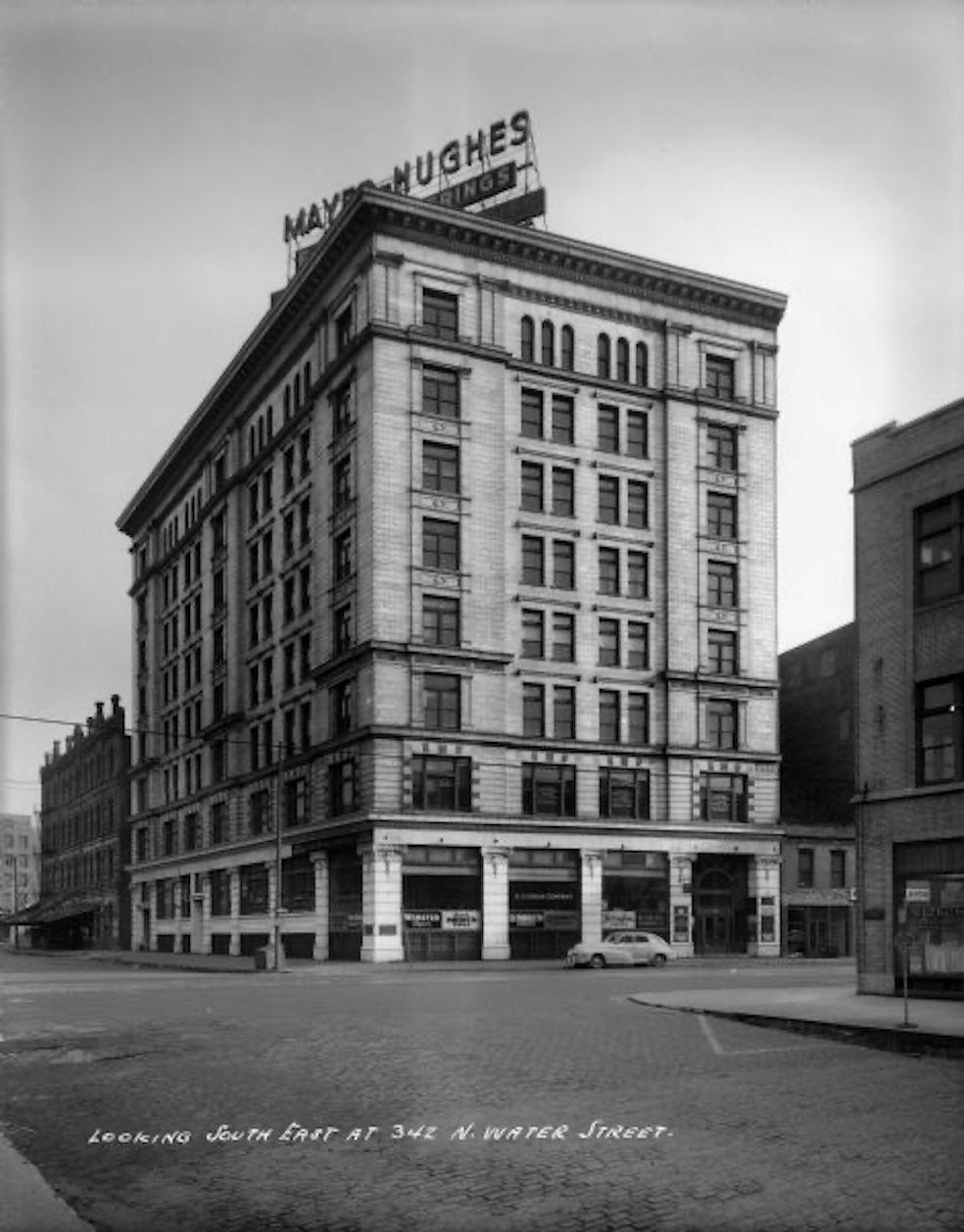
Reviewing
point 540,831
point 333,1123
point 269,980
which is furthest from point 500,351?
point 333,1123

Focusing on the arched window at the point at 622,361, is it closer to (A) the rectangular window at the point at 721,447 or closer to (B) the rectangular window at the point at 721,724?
(A) the rectangular window at the point at 721,447

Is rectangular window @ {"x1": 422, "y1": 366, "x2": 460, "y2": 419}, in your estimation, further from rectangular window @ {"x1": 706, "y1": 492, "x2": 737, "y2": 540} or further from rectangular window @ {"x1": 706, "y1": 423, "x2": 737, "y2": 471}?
rectangular window @ {"x1": 706, "y1": 492, "x2": 737, "y2": 540}

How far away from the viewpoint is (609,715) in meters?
61.2

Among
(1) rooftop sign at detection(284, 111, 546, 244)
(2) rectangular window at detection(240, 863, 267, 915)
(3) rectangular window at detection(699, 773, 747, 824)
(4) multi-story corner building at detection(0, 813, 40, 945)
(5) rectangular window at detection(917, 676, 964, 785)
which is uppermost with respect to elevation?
(1) rooftop sign at detection(284, 111, 546, 244)

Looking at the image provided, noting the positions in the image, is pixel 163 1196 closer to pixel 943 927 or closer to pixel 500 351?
pixel 943 927

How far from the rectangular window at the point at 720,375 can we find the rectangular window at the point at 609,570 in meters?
9.31

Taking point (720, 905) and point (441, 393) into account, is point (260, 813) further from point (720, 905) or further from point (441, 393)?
point (441, 393)

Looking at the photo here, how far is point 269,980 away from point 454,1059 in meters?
26.0

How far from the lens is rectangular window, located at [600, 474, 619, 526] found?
62.2m

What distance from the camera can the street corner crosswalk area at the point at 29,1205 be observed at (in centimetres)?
870

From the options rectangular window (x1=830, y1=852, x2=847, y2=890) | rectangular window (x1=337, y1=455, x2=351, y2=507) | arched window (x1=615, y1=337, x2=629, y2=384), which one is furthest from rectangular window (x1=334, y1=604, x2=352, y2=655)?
rectangular window (x1=830, y1=852, x2=847, y2=890)

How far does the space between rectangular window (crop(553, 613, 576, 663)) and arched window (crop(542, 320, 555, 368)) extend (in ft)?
36.1

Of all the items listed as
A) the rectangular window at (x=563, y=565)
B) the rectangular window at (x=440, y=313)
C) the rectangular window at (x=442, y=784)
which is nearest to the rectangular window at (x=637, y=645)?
the rectangular window at (x=563, y=565)

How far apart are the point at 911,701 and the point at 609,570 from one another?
33.4 m
